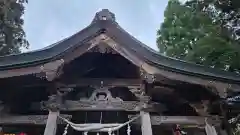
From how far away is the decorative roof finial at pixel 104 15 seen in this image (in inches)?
267

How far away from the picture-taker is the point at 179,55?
52.2 ft

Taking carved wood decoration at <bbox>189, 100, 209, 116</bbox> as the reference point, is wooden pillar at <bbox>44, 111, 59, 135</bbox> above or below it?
below

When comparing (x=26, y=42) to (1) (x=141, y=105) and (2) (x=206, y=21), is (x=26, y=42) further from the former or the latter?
(1) (x=141, y=105)

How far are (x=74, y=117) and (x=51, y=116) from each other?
1295mm

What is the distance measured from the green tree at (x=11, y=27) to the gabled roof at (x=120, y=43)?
10033mm

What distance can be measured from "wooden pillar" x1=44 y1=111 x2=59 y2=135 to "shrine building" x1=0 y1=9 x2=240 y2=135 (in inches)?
0.8

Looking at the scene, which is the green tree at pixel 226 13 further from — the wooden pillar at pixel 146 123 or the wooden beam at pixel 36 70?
the wooden beam at pixel 36 70

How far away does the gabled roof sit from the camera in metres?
6.29

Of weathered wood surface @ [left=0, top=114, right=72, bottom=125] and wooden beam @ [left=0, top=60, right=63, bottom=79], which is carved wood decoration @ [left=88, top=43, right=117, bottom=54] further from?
weathered wood surface @ [left=0, top=114, right=72, bottom=125]

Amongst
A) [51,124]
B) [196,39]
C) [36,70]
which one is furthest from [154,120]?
[196,39]

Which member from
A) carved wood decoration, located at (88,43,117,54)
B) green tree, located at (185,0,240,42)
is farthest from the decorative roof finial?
green tree, located at (185,0,240,42)

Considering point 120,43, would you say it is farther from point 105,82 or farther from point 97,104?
point 97,104

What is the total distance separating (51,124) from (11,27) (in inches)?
513

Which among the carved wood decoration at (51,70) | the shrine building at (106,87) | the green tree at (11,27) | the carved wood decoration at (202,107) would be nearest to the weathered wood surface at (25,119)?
the shrine building at (106,87)
